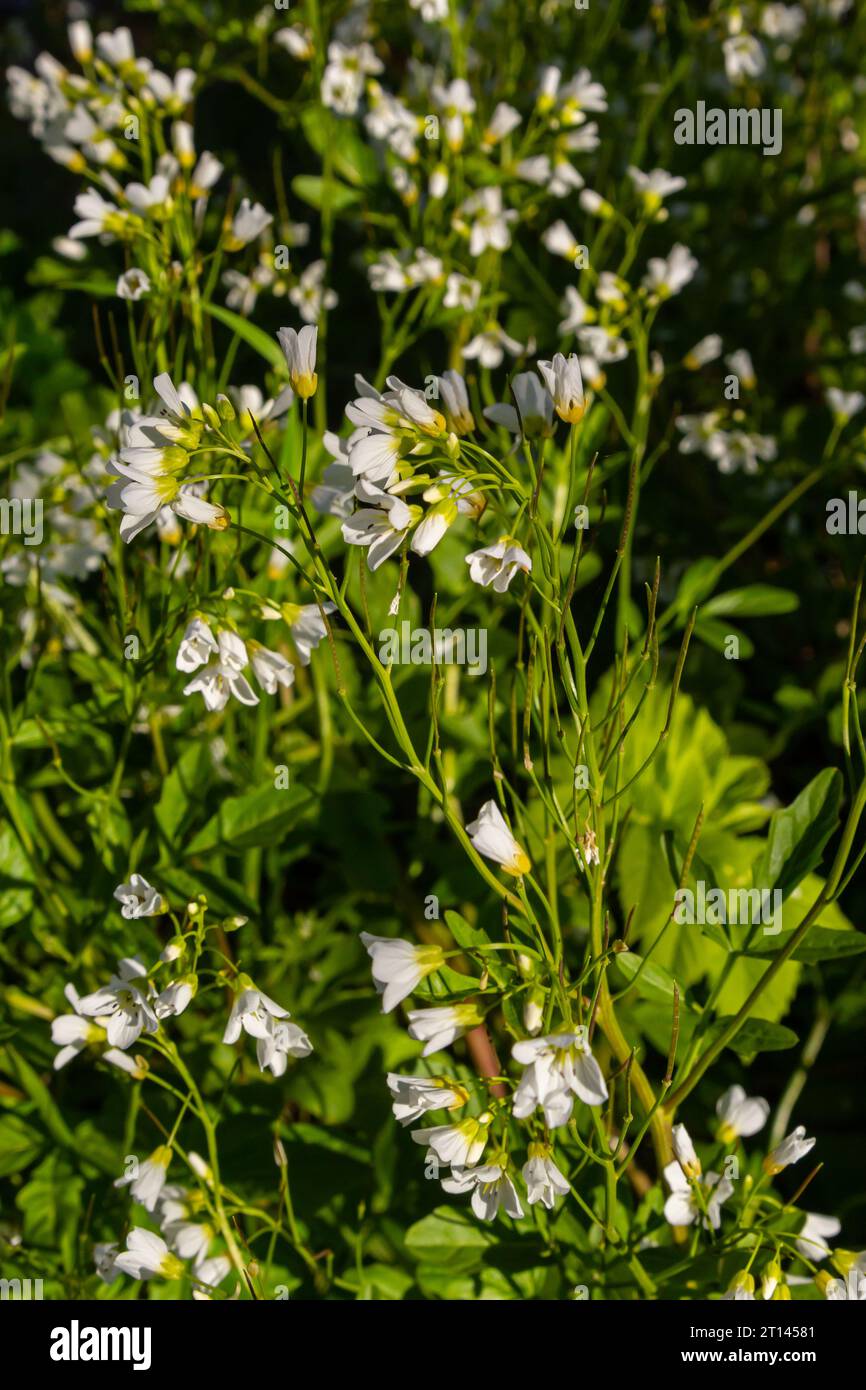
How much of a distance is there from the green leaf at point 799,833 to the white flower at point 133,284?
0.71m

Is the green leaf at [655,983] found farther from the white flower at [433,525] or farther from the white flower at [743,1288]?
the white flower at [433,525]

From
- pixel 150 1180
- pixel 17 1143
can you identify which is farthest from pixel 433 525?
pixel 17 1143

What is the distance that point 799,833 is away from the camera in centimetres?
82

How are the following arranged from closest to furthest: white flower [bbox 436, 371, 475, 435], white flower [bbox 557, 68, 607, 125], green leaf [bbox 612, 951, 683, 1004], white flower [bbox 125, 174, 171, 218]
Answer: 1. white flower [bbox 436, 371, 475, 435]
2. green leaf [bbox 612, 951, 683, 1004]
3. white flower [bbox 125, 174, 171, 218]
4. white flower [bbox 557, 68, 607, 125]

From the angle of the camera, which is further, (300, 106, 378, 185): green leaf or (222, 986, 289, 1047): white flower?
(300, 106, 378, 185): green leaf

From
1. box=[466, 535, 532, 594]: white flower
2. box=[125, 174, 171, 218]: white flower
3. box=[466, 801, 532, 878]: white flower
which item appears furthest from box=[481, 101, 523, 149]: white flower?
box=[466, 801, 532, 878]: white flower

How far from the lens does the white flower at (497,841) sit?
0.69 meters

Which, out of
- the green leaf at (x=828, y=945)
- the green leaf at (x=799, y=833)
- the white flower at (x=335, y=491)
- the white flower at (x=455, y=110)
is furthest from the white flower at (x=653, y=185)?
the green leaf at (x=828, y=945)

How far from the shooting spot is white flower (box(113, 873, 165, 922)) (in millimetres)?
765

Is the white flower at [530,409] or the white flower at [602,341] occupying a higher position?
the white flower at [602,341]

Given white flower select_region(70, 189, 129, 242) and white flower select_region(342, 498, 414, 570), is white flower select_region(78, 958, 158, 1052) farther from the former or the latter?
white flower select_region(70, 189, 129, 242)

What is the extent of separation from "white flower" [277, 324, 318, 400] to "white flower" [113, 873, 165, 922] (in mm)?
342

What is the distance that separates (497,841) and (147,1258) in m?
0.38

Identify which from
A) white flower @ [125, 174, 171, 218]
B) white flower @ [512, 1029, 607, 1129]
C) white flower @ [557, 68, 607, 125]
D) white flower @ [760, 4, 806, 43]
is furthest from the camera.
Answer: white flower @ [760, 4, 806, 43]
